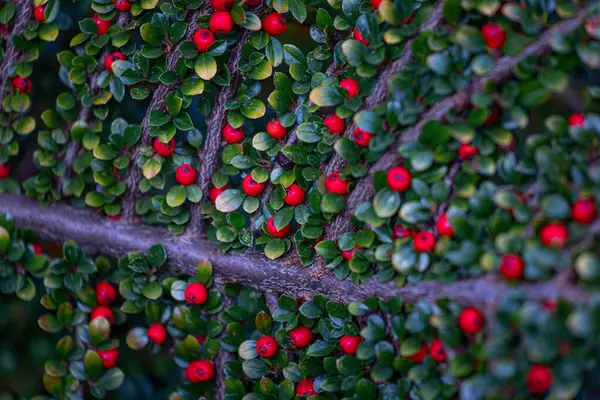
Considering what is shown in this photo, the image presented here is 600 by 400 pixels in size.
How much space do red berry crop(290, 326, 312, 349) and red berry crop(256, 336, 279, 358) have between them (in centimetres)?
6

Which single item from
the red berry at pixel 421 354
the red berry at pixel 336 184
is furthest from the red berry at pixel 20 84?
the red berry at pixel 421 354

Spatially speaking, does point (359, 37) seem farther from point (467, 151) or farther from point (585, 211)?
point (585, 211)

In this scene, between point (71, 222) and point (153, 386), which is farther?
point (153, 386)

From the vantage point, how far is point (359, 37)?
1.57 meters

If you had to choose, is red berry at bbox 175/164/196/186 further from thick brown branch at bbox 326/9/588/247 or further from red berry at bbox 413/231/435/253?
red berry at bbox 413/231/435/253

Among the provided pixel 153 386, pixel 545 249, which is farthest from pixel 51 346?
pixel 545 249

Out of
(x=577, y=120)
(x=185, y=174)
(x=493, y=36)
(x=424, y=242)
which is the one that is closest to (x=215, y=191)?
(x=185, y=174)

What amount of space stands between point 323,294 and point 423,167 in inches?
19.0

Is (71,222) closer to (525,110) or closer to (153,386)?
(153,386)

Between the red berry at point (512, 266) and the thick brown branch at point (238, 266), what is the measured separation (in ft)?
0.08

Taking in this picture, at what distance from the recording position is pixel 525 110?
52.6 inches

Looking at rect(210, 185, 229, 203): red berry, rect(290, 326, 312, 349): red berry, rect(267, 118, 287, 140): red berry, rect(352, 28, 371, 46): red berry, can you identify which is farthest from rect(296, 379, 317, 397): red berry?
rect(352, 28, 371, 46): red berry

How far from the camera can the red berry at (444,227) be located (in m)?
1.40

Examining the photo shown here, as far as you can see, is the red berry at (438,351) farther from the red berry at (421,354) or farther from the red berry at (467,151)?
the red berry at (467,151)
